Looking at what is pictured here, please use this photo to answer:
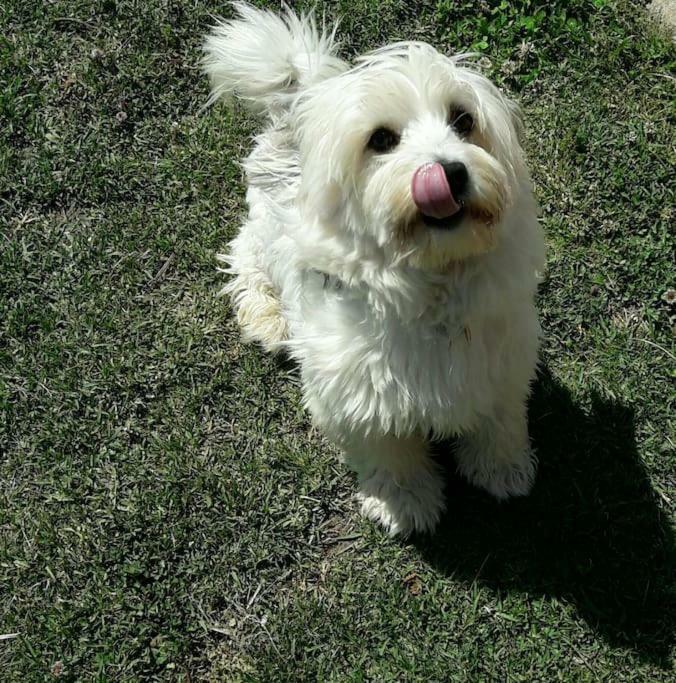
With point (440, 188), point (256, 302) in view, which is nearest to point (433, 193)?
point (440, 188)

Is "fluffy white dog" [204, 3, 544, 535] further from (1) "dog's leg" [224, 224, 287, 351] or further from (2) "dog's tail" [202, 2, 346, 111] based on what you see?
(1) "dog's leg" [224, 224, 287, 351]

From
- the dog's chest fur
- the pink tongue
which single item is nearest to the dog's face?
the pink tongue

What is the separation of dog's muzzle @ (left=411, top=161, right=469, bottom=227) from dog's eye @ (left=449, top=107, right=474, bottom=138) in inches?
11.3

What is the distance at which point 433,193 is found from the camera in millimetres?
2453

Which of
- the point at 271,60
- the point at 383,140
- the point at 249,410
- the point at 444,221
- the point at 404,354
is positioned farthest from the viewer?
the point at 249,410

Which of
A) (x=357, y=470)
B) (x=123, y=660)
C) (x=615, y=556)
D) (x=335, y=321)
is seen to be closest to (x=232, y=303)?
(x=357, y=470)

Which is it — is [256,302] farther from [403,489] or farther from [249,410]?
[403,489]

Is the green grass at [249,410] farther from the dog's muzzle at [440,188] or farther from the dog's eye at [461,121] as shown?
the dog's muzzle at [440,188]

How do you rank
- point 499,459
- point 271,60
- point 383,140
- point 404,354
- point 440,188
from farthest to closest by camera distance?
1. point 499,459
2. point 271,60
3. point 404,354
4. point 383,140
5. point 440,188

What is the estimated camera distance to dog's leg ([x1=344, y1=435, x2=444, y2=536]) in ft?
12.4

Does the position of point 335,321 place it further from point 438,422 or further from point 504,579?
point 504,579

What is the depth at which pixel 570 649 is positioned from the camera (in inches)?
144

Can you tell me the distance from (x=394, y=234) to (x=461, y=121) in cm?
46

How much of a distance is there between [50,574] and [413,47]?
290cm
